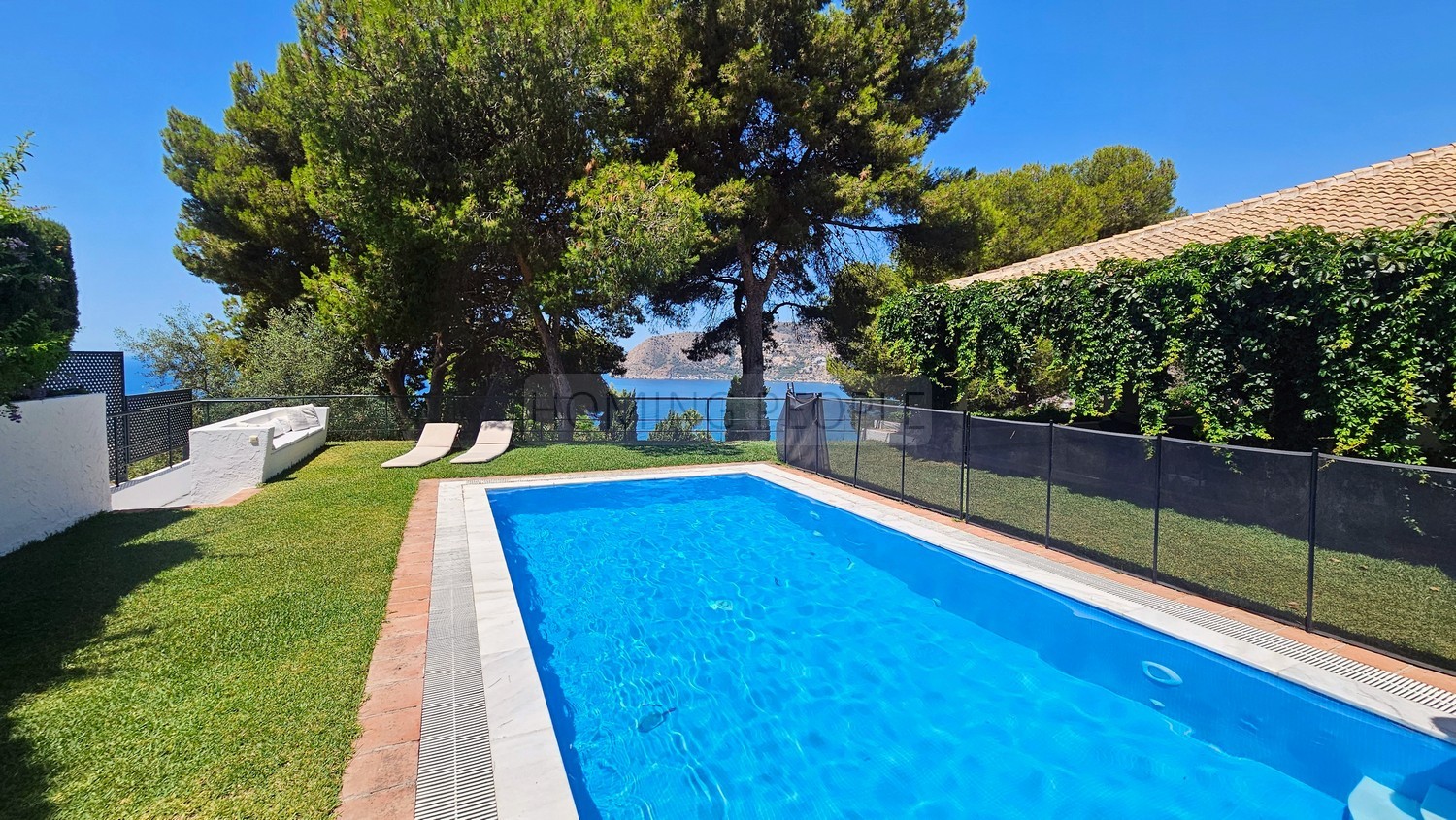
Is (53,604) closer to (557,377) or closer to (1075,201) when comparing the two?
(557,377)

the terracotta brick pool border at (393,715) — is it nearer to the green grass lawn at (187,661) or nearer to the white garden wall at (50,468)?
the green grass lawn at (187,661)

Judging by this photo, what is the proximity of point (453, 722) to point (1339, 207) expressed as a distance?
12783 millimetres

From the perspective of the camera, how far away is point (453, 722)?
9.94 ft

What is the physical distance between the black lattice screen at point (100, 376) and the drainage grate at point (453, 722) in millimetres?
9359

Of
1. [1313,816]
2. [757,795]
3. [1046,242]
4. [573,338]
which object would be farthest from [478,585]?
[1046,242]

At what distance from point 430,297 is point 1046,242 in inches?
783

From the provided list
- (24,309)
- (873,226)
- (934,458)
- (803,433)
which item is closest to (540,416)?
(803,433)

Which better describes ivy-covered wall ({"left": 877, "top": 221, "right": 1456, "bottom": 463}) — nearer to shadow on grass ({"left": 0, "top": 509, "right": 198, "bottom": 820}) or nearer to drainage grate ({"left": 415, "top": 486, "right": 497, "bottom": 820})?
drainage grate ({"left": 415, "top": 486, "right": 497, "bottom": 820})

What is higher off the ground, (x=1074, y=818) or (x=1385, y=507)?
(x=1385, y=507)

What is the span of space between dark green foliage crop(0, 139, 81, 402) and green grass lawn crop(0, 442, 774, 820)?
5.65ft

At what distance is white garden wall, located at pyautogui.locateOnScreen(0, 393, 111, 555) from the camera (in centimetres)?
548

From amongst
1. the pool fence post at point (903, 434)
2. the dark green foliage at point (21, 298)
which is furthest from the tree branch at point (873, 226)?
the dark green foliage at point (21, 298)

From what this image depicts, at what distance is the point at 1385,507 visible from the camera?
13.1 ft

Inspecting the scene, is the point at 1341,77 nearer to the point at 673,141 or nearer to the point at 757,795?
the point at 673,141
